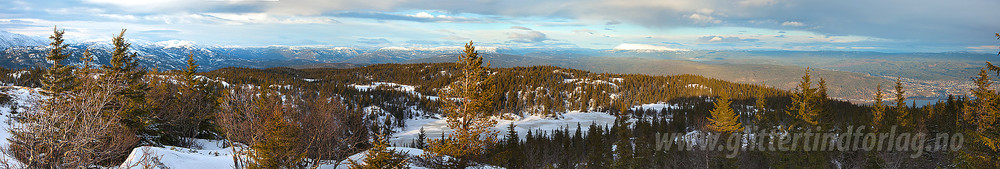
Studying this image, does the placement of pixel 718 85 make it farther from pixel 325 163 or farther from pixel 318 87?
pixel 325 163

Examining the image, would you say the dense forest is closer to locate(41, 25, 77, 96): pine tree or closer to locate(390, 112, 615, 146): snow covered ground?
locate(41, 25, 77, 96): pine tree

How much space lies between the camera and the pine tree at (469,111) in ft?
66.5

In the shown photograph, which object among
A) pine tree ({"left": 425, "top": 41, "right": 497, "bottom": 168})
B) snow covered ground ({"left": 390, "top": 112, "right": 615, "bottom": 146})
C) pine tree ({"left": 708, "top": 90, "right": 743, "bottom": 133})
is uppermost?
pine tree ({"left": 425, "top": 41, "right": 497, "bottom": 168})

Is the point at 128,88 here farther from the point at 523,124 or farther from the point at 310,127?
the point at 523,124

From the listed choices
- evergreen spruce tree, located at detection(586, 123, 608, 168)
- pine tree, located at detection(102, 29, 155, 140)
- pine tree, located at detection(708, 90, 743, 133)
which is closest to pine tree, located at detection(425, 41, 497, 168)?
pine tree, located at detection(102, 29, 155, 140)

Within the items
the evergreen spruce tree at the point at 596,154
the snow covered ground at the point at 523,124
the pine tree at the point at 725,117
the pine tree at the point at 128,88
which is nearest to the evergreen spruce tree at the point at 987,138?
the pine tree at the point at 725,117

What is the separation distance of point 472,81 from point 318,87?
17135 centimetres

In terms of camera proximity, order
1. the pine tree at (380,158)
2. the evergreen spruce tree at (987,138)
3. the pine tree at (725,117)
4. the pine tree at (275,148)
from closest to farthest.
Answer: the pine tree at (380,158) → the pine tree at (275,148) → the evergreen spruce tree at (987,138) → the pine tree at (725,117)

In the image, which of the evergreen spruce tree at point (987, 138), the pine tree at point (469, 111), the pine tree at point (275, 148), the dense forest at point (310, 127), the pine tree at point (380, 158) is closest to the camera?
the dense forest at point (310, 127)

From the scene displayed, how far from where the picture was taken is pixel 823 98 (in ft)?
160

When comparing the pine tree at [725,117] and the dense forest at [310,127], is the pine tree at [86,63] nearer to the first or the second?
the dense forest at [310,127]

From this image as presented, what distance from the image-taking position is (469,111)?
68.0 feet

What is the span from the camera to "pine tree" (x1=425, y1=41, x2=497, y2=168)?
20.3m

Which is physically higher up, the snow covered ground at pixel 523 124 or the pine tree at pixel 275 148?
the pine tree at pixel 275 148
